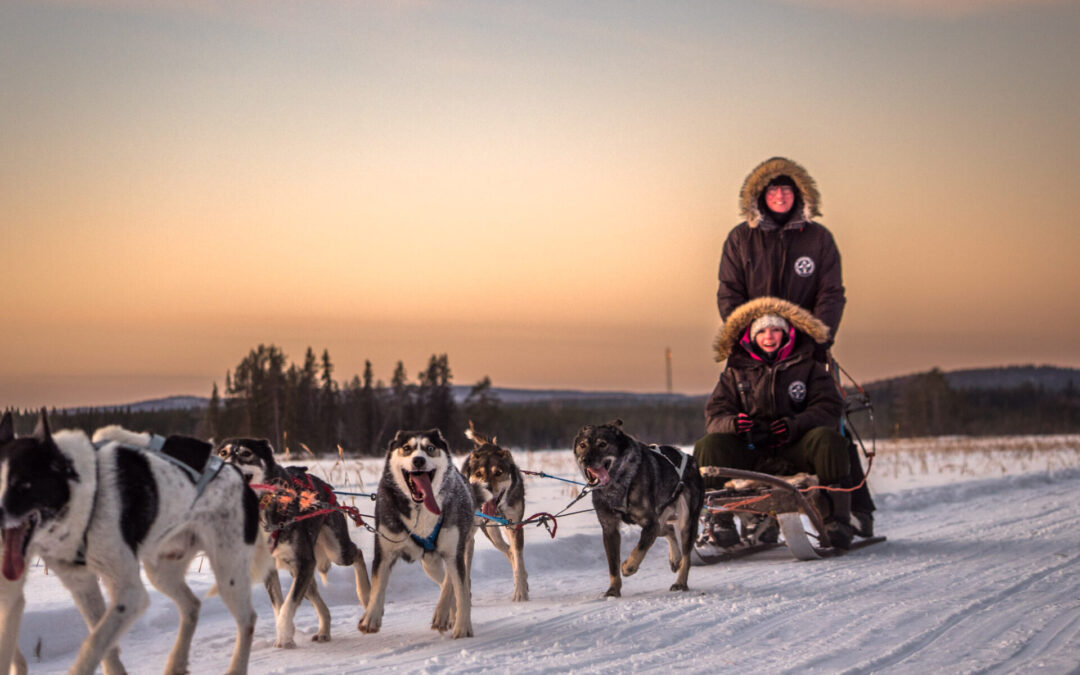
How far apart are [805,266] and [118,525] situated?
303 inches

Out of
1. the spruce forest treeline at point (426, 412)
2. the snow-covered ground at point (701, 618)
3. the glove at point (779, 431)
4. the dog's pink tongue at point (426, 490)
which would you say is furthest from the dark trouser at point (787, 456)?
the spruce forest treeline at point (426, 412)

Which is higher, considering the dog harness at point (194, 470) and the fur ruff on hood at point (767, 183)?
the fur ruff on hood at point (767, 183)

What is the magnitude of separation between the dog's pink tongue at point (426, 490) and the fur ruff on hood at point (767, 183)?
563 cm

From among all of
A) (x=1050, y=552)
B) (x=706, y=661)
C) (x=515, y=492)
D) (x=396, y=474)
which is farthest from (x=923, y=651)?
(x=1050, y=552)

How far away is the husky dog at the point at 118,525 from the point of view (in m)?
3.65

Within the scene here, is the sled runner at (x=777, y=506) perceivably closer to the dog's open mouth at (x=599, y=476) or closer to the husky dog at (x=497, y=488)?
the dog's open mouth at (x=599, y=476)

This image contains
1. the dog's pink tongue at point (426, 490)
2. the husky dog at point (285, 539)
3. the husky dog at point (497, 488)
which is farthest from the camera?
the husky dog at point (497, 488)

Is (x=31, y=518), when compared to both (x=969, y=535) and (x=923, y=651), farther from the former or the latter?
(x=969, y=535)

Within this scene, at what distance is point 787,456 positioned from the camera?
956cm

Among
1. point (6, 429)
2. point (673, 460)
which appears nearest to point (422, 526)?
point (6, 429)

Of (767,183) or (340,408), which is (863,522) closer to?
(767,183)

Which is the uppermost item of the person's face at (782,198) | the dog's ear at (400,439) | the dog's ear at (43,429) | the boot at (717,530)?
the person's face at (782,198)

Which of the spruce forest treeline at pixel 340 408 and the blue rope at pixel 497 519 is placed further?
the spruce forest treeline at pixel 340 408

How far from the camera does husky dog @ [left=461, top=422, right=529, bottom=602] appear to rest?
7551mm
